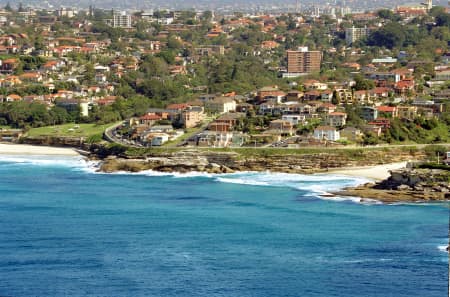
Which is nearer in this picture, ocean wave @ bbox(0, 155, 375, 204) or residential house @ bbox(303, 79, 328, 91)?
ocean wave @ bbox(0, 155, 375, 204)

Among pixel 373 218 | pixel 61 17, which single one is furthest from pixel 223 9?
pixel 373 218

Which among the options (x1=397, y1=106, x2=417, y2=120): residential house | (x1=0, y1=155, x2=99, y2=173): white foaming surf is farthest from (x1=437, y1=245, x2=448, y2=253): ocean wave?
(x1=397, y1=106, x2=417, y2=120): residential house

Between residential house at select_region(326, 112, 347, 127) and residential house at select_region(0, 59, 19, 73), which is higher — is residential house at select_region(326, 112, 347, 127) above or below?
below

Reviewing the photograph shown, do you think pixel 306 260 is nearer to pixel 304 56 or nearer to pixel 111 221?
pixel 111 221

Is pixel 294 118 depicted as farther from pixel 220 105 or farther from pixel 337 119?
pixel 220 105

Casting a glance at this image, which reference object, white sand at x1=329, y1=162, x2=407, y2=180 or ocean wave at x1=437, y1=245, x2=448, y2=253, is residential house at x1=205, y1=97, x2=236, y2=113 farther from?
ocean wave at x1=437, y1=245, x2=448, y2=253

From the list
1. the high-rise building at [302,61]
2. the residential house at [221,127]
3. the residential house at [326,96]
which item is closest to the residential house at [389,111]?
the residential house at [326,96]

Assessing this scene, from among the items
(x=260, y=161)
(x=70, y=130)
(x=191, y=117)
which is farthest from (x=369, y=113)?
(x=70, y=130)
